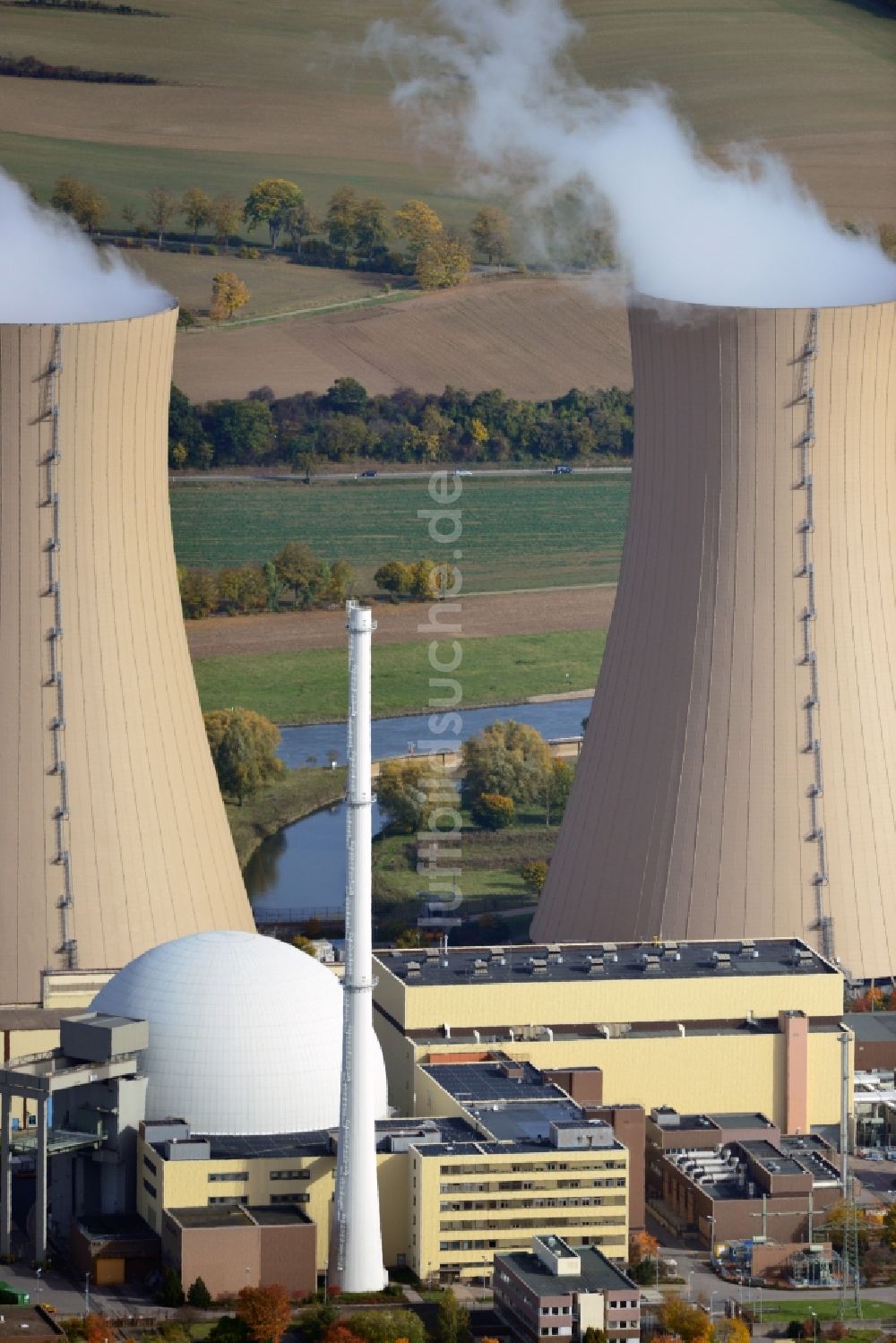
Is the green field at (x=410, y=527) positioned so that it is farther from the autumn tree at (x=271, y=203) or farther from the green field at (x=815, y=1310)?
the green field at (x=815, y=1310)

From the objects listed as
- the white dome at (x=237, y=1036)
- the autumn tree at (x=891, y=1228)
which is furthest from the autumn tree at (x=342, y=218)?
the autumn tree at (x=891, y=1228)

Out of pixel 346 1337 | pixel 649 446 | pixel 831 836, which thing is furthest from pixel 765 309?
pixel 346 1337

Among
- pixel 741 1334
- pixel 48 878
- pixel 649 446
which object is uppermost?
pixel 649 446

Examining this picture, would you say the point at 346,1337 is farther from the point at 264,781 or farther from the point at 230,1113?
the point at 264,781

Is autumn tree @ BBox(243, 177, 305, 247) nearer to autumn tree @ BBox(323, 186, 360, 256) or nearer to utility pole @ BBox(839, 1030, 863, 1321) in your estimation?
autumn tree @ BBox(323, 186, 360, 256)

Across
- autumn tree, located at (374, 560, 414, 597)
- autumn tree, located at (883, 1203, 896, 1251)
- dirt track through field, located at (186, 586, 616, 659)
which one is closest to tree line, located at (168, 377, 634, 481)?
dirt track through field, located at (186, 586, 616, 659)

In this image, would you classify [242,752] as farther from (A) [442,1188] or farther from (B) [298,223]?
(A) [442,1188]
